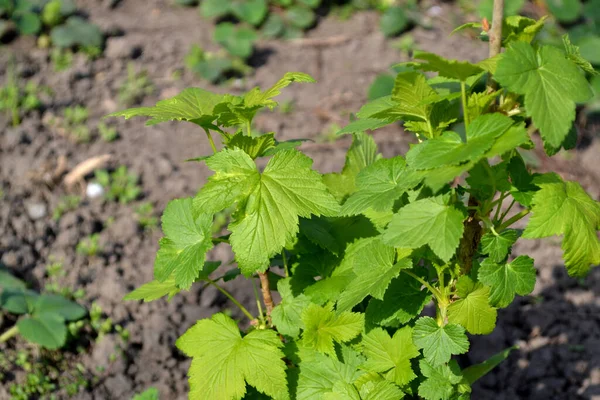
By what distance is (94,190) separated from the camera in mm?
3666

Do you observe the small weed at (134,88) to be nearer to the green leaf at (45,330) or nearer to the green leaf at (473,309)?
the green leaf at (45,330)

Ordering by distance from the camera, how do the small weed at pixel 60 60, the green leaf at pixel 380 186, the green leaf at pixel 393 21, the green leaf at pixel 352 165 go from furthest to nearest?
Answer: 1. the green leaf at pixel 393 21
2. the small weed at pixel 60 60
3. the green leaf at pixel 352 165
4. the green leaf at pixel 380 186

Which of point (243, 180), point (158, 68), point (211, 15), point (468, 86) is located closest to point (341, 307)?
point (243, 180)

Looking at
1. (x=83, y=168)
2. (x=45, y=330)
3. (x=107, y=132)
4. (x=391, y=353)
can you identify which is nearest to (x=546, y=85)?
(x=391, y=353)

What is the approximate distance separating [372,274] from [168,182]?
2180 mm

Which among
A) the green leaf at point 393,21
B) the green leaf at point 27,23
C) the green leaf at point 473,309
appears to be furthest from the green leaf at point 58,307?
the green leaf at point 393,21

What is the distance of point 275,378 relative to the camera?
1828mm

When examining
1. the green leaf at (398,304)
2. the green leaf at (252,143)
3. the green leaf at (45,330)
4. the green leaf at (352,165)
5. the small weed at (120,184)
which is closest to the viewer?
the green leaf at (252,143)

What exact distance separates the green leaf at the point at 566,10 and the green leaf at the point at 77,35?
2.94 m

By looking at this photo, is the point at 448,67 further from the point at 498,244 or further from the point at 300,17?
the point at 300,17

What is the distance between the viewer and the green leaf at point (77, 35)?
15.0ft

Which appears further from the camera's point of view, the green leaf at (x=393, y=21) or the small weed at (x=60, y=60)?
the green leaf at (x=393, y=21)

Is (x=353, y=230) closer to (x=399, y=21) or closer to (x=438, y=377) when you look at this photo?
(x=438, y=377)

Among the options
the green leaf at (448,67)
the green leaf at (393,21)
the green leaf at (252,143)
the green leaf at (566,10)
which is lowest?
the green leaf at (393,21)
